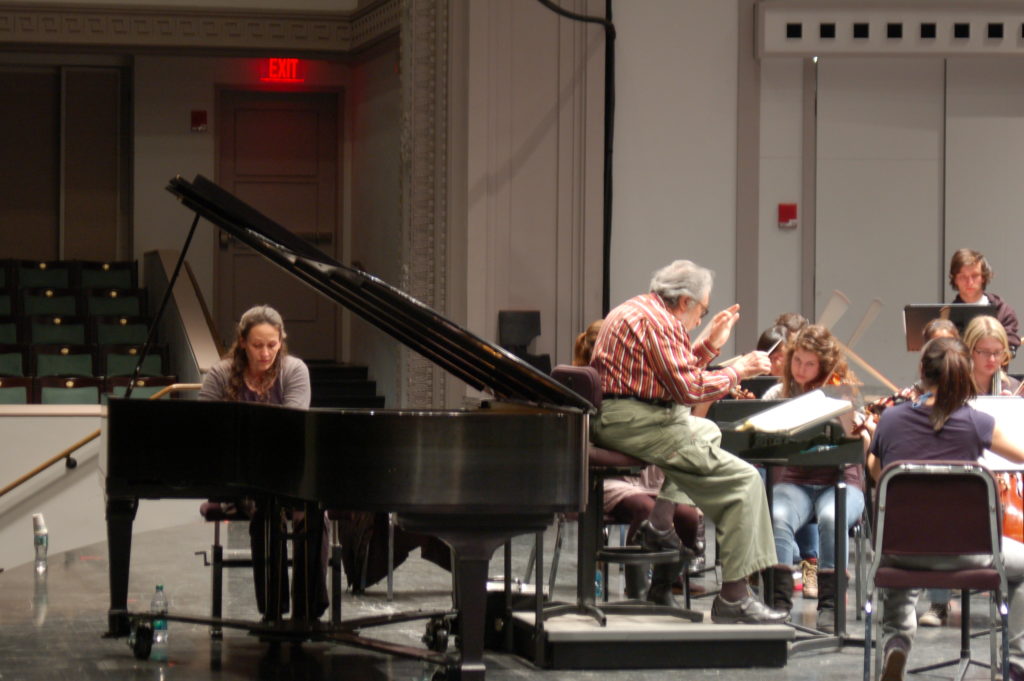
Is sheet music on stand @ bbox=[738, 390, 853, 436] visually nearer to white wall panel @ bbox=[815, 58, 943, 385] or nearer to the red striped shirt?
the red striped shirt

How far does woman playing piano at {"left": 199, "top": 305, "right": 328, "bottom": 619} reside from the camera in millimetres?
5195

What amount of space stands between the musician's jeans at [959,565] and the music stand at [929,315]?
8.33 ft

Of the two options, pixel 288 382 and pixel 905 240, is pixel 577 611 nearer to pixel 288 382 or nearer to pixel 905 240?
pixel 288 382

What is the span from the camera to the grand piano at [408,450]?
4012 mm

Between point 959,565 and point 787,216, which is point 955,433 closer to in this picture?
point 959,565

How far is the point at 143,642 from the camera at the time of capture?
482 cm

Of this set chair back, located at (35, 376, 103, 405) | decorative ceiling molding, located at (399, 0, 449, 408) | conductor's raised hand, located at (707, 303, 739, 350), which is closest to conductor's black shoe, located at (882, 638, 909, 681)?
conductor's raised hand, located at (707, 303, 739, 350)

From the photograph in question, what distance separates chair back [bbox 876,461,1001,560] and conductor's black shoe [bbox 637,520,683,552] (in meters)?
1.11

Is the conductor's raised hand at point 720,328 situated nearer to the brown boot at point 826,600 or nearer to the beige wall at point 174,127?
the brown boot at point 826,600

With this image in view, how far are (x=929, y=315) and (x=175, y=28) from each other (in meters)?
8.46

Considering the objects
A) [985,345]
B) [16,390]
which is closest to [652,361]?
[985,345]

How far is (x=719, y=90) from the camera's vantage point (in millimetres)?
8961

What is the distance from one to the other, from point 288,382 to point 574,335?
386 cm

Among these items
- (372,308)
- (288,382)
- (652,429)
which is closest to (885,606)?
(652,429)
